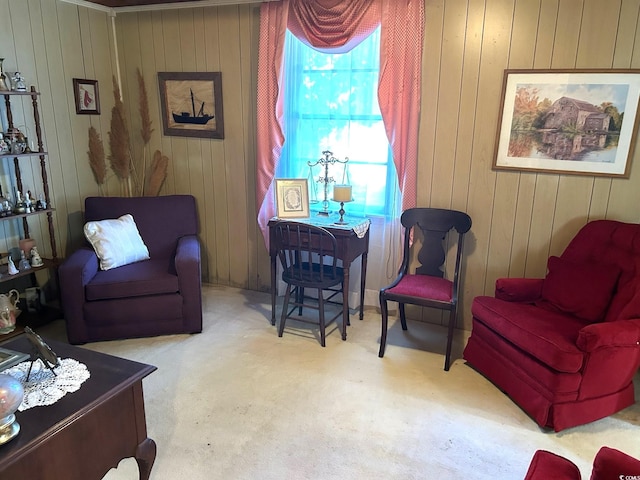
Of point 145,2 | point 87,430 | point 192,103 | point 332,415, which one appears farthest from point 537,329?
point 145,2

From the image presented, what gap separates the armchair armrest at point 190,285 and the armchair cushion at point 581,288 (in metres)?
2.15

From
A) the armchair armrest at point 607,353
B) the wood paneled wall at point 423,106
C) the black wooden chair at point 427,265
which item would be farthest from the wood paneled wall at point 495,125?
the armchair armrest at point 607,353

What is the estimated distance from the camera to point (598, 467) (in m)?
1.22

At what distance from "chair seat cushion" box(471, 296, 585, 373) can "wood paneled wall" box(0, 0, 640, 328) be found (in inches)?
21.6

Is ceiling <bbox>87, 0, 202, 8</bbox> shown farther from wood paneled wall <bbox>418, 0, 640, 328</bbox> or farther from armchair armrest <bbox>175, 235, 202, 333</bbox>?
wood paneled wall <bbox>418, 0, 640, 328</bbox>

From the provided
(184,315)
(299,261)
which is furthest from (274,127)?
(184,315)

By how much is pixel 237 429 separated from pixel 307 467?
1.39ft

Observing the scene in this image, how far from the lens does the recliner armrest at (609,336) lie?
2.14 metres

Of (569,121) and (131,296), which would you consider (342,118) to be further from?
(131,296)

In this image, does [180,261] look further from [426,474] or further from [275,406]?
[426,474]

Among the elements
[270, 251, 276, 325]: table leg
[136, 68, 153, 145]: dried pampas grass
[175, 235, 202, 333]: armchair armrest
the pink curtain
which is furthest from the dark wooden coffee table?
[136, 68, 153, 145]: dried pampas grass

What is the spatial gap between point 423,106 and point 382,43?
0.49 meters

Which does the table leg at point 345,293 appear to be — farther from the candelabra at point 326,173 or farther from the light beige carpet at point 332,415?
the candelabra at point 326,173

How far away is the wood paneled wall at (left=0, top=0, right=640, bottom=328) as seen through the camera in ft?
9.01
